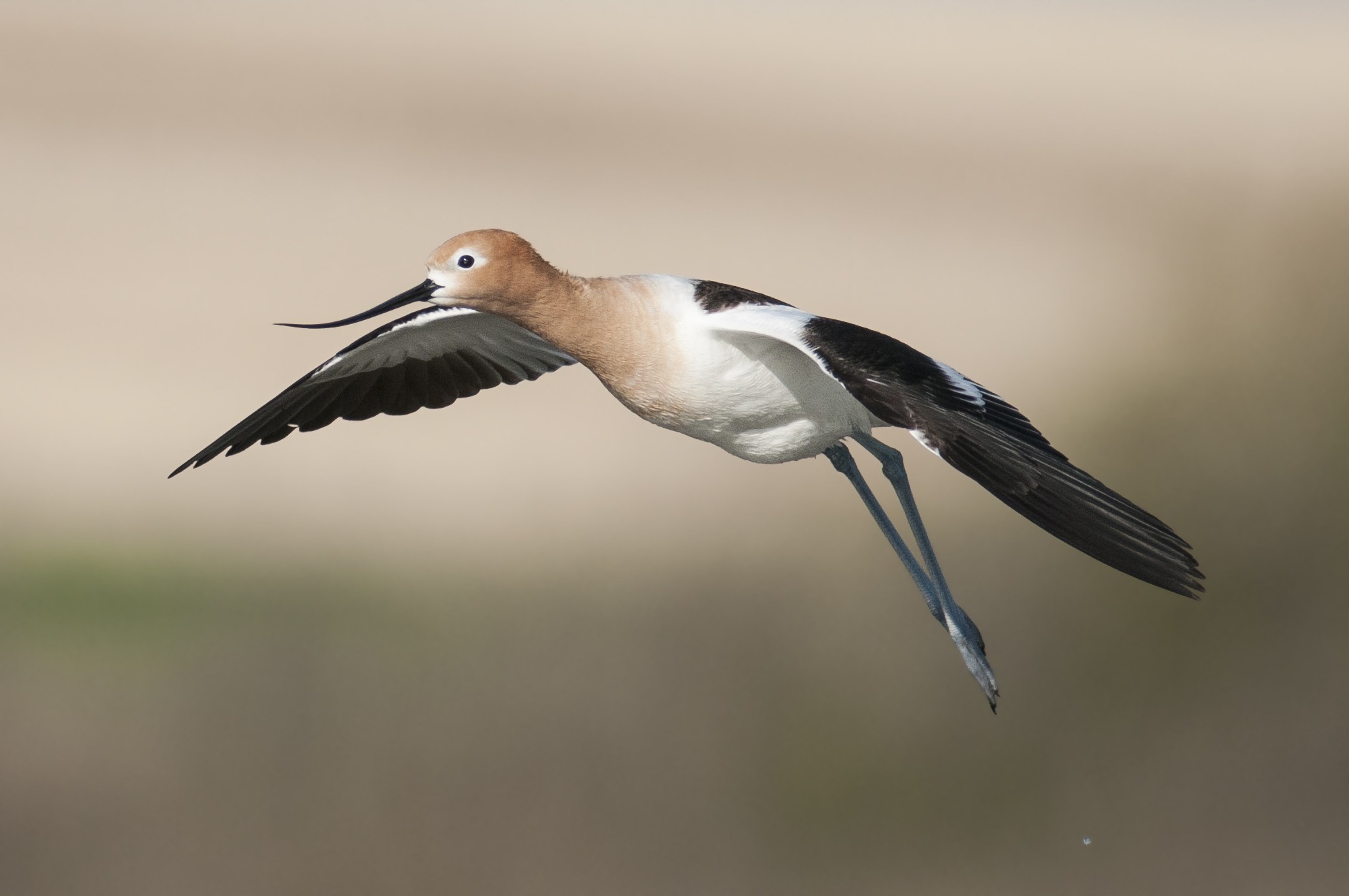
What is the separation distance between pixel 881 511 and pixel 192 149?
1629 cm

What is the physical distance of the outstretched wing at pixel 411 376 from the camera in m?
7.17

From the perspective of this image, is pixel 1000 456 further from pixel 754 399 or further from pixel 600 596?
pixel 600 596

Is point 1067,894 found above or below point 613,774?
below

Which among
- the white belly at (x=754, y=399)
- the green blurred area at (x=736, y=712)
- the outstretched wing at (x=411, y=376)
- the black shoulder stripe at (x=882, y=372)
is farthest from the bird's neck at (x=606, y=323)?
the green blurred area at (x=736, y=712)

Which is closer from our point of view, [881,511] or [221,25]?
[881,511]

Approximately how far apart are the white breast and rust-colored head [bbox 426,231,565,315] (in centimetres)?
46

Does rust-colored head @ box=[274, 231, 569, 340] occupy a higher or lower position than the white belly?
higher

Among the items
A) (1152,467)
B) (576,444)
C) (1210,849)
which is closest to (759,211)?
(576,444)

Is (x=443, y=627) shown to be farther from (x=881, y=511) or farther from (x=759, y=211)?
(x=881, y=511)

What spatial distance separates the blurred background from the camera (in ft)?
55.9

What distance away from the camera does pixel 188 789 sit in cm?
1689

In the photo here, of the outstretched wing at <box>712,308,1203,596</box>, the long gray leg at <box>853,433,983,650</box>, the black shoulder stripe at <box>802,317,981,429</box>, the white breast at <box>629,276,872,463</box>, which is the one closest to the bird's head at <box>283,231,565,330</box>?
the white breast at <box>629,276,872,463</box>

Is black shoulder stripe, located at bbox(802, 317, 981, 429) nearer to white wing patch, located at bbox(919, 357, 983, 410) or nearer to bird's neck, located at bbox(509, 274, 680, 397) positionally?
white wing patch, located at bbox(919, 357, 983, 410)

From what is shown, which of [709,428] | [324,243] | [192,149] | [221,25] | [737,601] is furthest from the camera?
[221,25]
